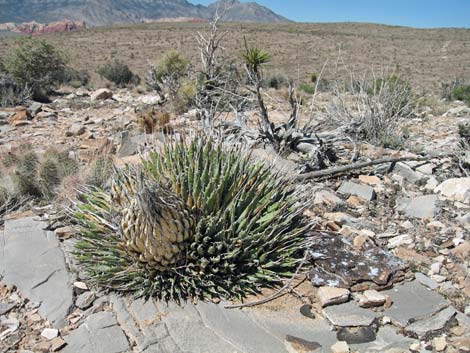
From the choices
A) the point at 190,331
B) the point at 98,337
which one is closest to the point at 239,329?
the point at 190,331

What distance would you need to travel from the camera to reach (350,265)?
398 cm

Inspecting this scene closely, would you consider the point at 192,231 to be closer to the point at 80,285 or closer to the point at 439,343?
the point at 80,285

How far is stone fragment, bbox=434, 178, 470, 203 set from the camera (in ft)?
18.6

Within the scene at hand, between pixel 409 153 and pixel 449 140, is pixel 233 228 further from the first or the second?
pixel 449 140

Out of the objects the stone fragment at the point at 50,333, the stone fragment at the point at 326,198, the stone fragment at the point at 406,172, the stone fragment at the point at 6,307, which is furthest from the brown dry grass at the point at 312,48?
the stone fragment at the point at 50,333

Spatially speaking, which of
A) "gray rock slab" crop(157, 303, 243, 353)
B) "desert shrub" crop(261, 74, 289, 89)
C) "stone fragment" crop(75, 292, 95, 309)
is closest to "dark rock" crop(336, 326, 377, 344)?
"gray rock slab" crop(157, 303, 243, 353)

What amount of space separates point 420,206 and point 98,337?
3.91 meters

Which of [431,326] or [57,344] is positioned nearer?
[57,344]

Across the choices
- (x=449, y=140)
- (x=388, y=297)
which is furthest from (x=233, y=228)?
(x=449, y=140)

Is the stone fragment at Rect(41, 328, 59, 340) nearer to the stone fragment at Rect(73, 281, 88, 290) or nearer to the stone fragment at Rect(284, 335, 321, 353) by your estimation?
the stone fragment at Rect(73, 281, 88, 290)

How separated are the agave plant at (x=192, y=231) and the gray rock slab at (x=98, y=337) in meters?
0.30

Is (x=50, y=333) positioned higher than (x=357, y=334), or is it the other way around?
(x=357, y=334)

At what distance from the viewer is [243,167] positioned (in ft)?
13.6

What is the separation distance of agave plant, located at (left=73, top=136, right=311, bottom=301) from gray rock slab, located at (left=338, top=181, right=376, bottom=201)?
195cm
